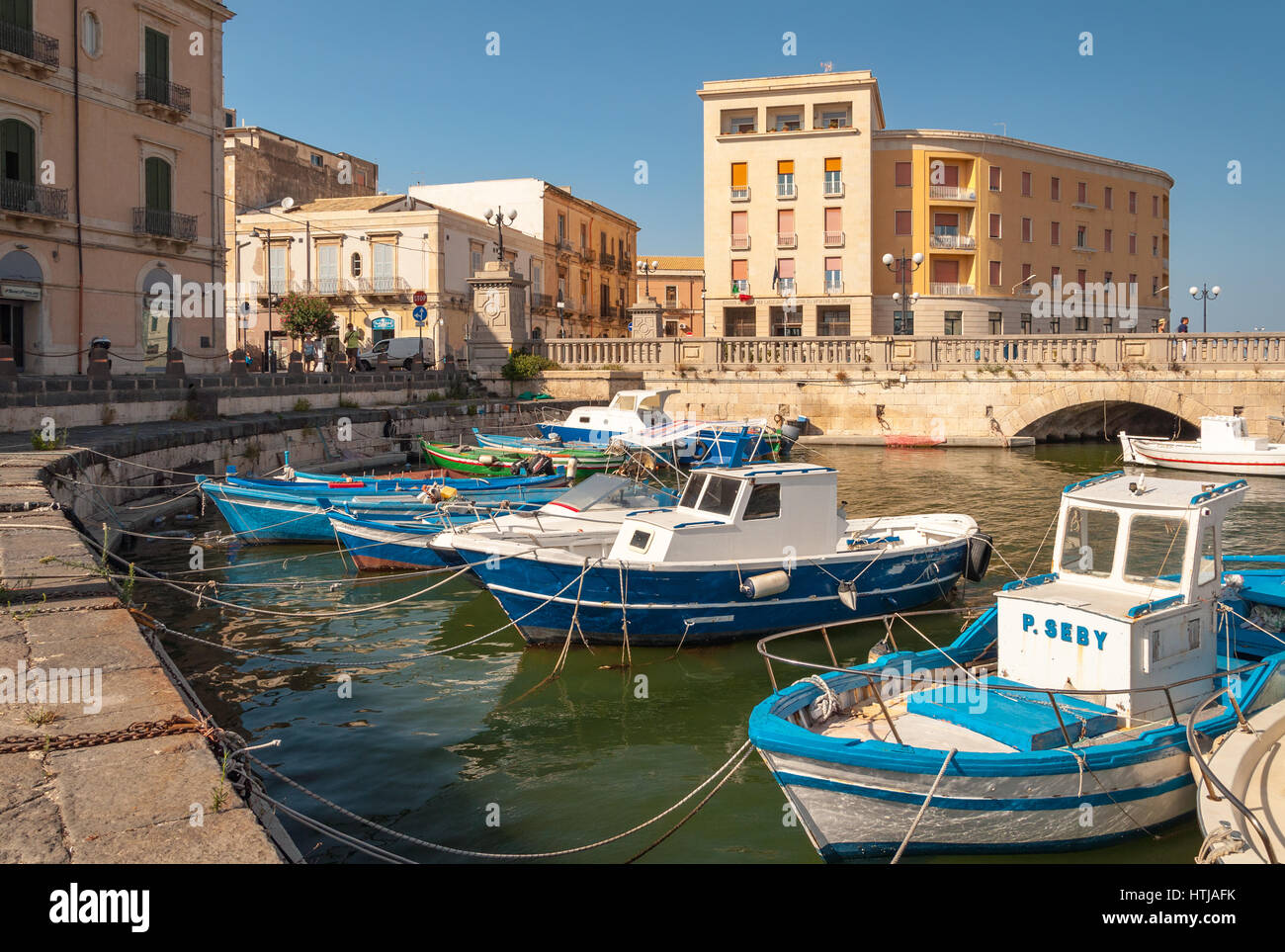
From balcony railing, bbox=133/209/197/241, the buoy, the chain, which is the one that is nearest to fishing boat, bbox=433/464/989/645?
the buoy

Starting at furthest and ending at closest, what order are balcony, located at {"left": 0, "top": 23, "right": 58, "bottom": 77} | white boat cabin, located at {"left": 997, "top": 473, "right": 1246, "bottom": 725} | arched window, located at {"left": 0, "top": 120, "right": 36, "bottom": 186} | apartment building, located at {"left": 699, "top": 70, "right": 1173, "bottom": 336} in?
apartment building, located at {"left": 699, "top": 70, "right": 1173, "bottom": 336} → arched window, located at {"left": 0, "top": 120, "right": 36, "bottom": 186} → balcony, located at {"left": 0, "top": 23, "right": 58, "bottom": 77} → white boat cabin, located at {"left": 997, "top": 473, "right": 1246, "bottom": 725}

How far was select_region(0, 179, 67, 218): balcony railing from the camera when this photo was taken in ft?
85.6

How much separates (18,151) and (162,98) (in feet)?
17.5

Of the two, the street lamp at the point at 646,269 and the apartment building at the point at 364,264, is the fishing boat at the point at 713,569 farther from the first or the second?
the apartment building at the point at 364,264

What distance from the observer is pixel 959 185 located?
165 feet

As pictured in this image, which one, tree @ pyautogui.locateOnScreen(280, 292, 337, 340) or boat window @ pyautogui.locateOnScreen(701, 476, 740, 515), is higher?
tree @ pyautogui.locateOnScreen(280, 292, 337, 340)

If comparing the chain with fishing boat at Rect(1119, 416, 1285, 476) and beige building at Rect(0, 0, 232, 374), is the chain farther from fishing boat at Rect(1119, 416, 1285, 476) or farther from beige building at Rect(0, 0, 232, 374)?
fishing boat at Rect(1119, 416, 1285, 476)

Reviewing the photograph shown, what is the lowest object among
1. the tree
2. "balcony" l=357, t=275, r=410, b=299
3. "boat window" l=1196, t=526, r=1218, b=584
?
"boat window" l=1196, t=526, r=1218, b=584

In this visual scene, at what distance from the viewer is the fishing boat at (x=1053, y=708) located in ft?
22.3

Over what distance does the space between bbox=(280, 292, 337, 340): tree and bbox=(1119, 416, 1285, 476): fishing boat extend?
34.5 meters

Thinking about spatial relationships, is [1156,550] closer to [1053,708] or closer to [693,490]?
[1053,708]

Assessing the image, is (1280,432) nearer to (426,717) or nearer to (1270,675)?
(1270,675)

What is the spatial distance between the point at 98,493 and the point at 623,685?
33.5 ft
